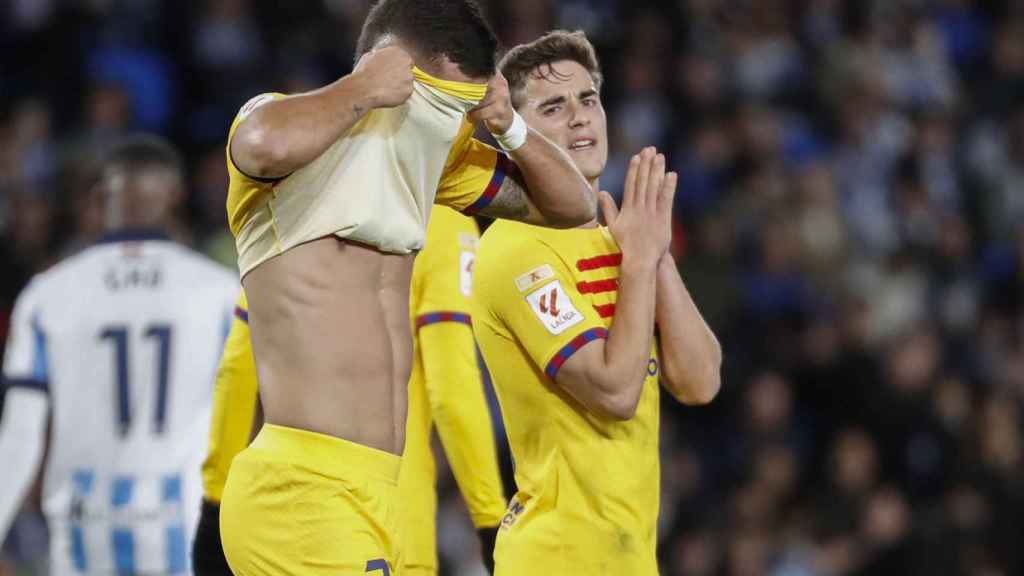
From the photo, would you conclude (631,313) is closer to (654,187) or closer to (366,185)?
(654,187)

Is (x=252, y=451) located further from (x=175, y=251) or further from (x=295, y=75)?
(x=295, y=75)

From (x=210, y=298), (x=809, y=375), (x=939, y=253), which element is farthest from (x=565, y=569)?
(x=939, y=253)

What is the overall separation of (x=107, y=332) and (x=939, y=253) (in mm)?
6787

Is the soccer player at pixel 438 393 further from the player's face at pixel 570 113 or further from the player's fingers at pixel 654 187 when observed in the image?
the player's fingers at pixel 654 187

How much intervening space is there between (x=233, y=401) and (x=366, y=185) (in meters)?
1.55

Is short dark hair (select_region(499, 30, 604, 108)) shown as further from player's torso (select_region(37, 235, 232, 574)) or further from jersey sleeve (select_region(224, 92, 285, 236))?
player's torso (select_region(37, 235, 232, 574))

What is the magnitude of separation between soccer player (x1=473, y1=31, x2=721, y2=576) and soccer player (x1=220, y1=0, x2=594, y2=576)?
0.55 m

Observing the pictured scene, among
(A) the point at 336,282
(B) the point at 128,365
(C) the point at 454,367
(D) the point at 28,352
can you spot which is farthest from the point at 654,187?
(D) the point at 28,352

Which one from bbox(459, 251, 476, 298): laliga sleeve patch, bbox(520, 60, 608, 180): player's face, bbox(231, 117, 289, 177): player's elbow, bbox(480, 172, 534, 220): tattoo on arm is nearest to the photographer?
bbox(231, 117, 289, 177): player's elbow

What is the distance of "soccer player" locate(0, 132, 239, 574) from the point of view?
5.74m

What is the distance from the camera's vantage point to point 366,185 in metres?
3.38

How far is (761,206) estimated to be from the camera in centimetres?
1045

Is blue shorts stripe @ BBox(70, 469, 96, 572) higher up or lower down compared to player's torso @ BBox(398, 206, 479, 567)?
lower down

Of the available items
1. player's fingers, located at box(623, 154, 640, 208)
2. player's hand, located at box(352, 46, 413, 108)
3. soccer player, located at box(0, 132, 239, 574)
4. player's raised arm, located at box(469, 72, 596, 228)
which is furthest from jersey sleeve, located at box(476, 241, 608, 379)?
soccer player, located at box(0, 132, 239, 574)
